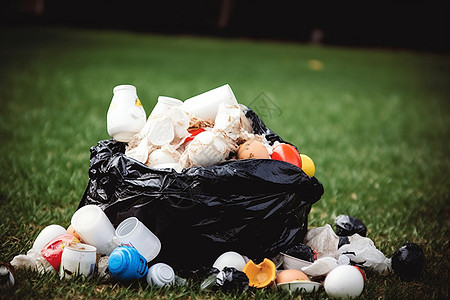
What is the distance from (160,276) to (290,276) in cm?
59

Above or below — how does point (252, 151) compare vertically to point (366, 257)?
above

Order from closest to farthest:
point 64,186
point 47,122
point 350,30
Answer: point 64,186 < point 47,122 < point 350,30

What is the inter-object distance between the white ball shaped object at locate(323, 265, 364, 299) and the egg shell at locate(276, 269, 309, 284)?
0.12 metres

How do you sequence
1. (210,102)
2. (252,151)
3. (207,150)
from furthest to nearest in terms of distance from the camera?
1. (210,102)
2. (252,151)
3. (207,150)

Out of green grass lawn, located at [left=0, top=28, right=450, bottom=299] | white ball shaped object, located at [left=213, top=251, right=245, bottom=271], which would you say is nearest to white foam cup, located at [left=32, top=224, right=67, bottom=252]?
green grass lawn, located at [left=0, top=28, right=450, bottom=299]

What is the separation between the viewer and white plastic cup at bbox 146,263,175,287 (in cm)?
205

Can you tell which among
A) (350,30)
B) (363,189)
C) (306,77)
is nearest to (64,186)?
(363,189)

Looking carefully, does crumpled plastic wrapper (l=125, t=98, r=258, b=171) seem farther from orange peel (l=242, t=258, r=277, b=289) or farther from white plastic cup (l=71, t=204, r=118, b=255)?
orange peel (l=242, t=258, r=277, b=289)

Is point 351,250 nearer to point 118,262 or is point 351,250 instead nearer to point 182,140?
point 182,140

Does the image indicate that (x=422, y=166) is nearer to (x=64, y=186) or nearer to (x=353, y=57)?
(x=64, y=186)

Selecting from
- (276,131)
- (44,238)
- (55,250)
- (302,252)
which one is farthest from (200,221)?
(276,131)

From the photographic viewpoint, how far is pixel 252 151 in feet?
7.57

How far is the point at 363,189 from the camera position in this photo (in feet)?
12.6

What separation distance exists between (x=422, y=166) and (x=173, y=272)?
340cm
